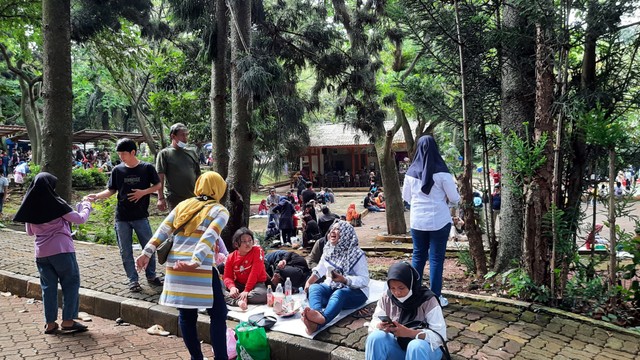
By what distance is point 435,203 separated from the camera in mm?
4613

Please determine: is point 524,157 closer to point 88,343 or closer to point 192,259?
point 192,259

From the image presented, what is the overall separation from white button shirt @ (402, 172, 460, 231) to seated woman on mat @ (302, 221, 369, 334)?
0.69 metres

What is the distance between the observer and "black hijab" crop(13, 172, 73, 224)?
14.0 ft

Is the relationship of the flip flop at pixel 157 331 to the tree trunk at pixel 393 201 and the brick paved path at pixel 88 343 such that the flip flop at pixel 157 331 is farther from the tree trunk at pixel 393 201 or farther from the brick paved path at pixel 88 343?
the tree trunk at pixel 393 201

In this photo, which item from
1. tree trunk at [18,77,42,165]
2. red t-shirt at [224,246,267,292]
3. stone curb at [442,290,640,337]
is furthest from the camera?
tree trunk at [18,77,42,165]

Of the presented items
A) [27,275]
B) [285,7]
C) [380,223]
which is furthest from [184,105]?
[27,275]

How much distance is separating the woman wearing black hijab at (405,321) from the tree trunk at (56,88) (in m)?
5.98

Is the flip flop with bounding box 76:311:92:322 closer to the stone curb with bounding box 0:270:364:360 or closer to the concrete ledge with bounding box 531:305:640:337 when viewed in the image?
the stone curb with bounding box 0:270:364:360

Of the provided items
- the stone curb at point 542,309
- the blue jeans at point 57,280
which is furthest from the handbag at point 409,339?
the blue jeans at point 57,280

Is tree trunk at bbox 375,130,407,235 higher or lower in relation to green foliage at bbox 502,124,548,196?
lower

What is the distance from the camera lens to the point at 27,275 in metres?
6.36

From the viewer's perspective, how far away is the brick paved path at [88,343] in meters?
4.20

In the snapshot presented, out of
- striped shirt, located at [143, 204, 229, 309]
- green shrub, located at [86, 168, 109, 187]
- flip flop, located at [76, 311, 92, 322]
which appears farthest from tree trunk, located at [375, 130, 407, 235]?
green shrub, located at [86, 168, 109, 187]

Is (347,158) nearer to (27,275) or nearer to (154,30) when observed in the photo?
(154,30)
